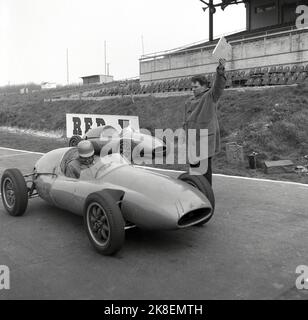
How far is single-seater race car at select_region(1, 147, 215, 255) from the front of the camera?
443 centimetres

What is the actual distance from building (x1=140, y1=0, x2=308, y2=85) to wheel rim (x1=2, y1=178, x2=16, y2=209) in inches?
463

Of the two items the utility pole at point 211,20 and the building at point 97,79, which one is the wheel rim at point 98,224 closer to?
the utility pole at point 211,20

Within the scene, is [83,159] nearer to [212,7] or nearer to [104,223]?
[104,223]

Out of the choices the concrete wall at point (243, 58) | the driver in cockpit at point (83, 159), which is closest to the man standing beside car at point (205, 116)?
the driver in cockpit at point (83, 159)

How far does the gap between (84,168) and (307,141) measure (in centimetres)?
714

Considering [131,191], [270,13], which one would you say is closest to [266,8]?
[270,13]

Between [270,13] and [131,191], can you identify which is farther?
[270,13]

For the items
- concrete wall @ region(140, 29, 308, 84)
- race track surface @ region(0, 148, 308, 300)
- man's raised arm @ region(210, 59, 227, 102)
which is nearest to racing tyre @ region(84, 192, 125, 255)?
race track surface @ region(0, 148, 308, 300)

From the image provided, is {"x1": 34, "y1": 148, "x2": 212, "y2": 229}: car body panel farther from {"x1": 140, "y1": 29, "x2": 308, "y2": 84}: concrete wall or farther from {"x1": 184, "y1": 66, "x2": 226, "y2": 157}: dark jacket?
{"x1": 140, "y1": 29, "x2": 308, "y2": 84}: concrete wall

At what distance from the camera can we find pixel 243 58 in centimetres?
2384

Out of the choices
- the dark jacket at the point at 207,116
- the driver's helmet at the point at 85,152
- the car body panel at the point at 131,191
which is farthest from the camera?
the dark jacket at the point at 207,116

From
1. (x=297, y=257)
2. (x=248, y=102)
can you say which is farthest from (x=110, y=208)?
(x=248, y=102)

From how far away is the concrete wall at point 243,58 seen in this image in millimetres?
20969

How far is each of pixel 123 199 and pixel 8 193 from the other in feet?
8.09
